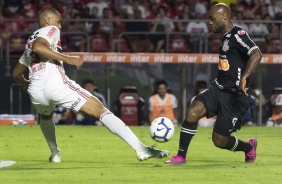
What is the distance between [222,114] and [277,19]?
13.4m

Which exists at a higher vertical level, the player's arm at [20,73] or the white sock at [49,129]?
the player's arm at [20,73]

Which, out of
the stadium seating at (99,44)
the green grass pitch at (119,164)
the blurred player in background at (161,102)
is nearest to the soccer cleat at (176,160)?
the green grass pitch at (119,164)

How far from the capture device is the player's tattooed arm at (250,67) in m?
10.6

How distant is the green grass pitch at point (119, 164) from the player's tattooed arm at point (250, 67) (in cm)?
91

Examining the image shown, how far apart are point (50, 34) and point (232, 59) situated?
7.15 ft

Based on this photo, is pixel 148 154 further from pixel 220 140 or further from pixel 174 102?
pixel 174 102

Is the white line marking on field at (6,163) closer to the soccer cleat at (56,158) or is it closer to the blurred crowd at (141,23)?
the soccer cleat at (56,158)

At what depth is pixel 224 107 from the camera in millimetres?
11156

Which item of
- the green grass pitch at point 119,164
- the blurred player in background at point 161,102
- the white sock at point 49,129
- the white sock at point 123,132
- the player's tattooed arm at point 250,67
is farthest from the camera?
the blurred player in background at point 161,102

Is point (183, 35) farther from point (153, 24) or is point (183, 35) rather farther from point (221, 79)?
point (221, 79)

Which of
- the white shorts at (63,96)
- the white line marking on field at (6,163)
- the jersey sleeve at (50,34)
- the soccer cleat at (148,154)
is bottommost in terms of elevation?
the white line marking on field at (6,163)

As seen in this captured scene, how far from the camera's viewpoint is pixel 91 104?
10602 millimetres

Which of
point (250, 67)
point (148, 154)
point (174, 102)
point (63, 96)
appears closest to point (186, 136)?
point (148, 154)

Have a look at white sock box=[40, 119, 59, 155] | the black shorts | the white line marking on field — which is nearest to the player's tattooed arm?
the black shorts
